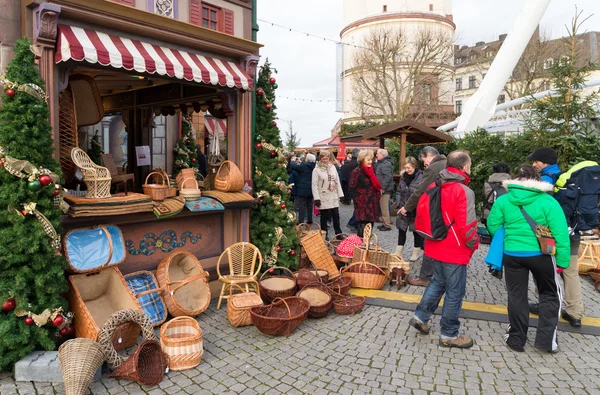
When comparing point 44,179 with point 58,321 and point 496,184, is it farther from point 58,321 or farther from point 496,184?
point 496,184

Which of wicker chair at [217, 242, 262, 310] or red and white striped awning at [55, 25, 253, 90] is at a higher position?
red and white striped awning at [55, 25, 253, 90]

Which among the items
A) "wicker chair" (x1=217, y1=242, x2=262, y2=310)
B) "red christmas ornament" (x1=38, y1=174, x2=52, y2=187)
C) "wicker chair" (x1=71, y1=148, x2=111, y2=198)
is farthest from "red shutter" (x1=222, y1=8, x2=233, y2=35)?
"red christmas ornament" (x1=38, y1=174, x2=52, y2=187)

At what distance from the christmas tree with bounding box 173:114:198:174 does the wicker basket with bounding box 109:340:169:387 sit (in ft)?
20.9

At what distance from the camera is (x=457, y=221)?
4.26 metres

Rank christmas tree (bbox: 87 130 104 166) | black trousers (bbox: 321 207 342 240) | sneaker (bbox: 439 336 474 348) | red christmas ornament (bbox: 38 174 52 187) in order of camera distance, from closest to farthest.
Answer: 1. red christmas ornament (bbox: 38 174 52 187)
2. sneaker (bbox: 439 336 474 348)
3. christmas tree (bbox: 87 130 104 166)
4. black trousers (bbox: 321 207 342 240)

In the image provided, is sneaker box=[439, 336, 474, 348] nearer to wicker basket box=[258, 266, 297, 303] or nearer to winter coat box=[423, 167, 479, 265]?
winter coat box=[423, 167, 479, 265]

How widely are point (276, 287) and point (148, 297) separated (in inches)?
60.0

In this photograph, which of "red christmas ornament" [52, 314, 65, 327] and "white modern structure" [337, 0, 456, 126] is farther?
"white modern structure" [337, 0, 456, 126]

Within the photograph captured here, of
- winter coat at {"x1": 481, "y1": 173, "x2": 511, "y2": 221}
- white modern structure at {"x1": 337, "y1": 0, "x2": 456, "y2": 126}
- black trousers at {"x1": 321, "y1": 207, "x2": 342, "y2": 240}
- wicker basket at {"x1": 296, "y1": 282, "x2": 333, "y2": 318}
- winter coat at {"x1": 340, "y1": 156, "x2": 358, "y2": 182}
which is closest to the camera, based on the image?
wicker basket at {"x1": 296, "y1": 282, "x2": 333, "y2": 318}

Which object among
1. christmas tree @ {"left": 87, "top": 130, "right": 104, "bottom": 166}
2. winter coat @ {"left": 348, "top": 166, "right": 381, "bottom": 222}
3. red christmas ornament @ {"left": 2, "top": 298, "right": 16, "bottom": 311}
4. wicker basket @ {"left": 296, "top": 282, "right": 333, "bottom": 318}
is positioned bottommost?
wicker basket @ {"left": 296, "top": 282, "right": 333, "bottom": 318}

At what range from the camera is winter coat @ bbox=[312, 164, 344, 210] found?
28.0ft

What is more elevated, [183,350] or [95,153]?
[95,153]

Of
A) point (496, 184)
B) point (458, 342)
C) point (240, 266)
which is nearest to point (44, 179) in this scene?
point (240, 266)

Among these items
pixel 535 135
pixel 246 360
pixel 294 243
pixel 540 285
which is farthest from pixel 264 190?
pixel 535 135
